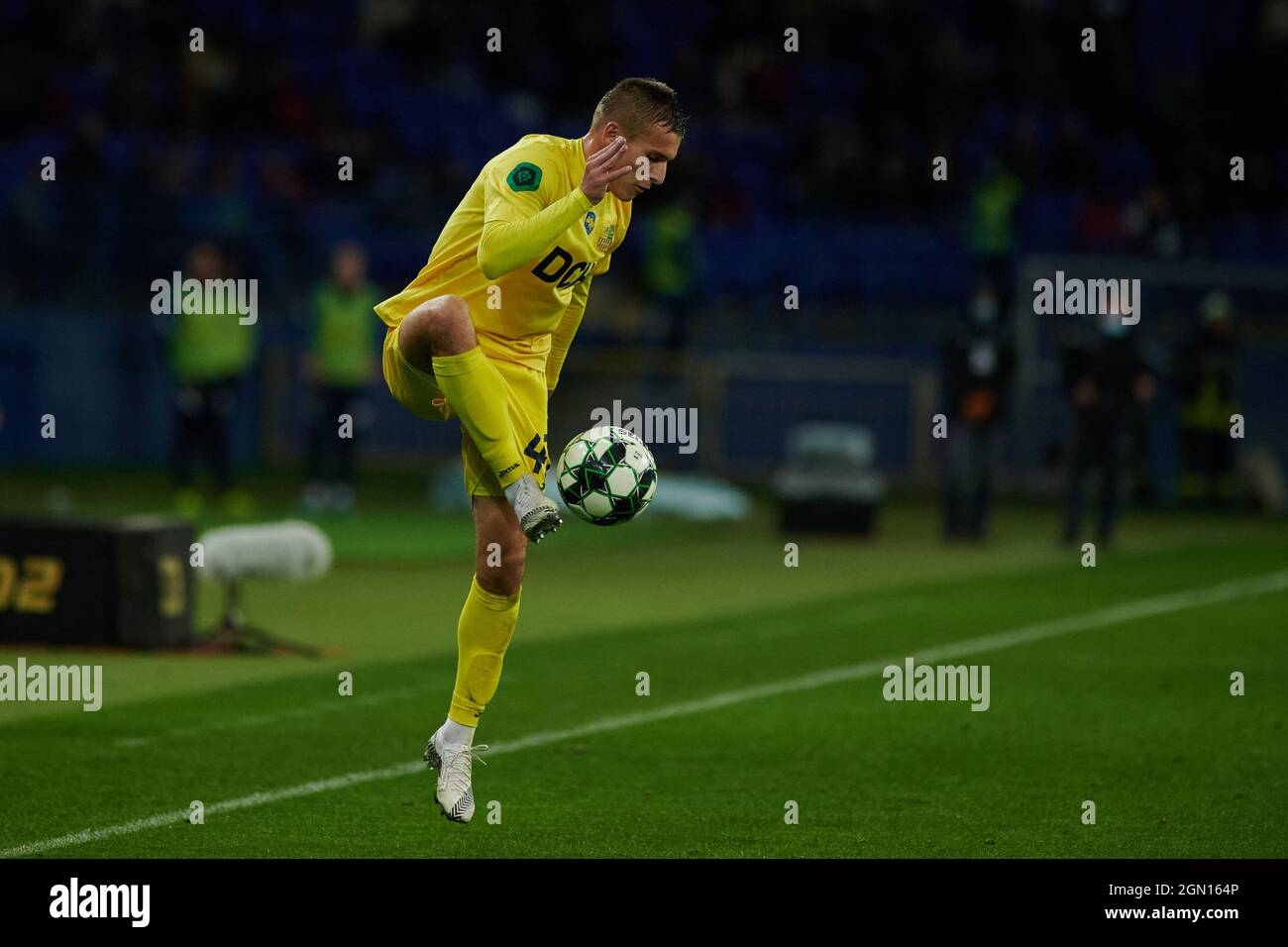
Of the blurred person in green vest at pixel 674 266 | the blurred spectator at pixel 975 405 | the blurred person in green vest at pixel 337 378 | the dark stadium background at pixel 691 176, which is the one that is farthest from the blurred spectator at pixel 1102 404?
the blurred person in green vest at pixel 674 266

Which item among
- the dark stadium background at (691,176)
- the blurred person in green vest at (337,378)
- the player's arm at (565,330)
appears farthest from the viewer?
the dark stadium background at (691,176)

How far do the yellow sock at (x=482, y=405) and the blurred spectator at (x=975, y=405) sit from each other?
40.7 feet

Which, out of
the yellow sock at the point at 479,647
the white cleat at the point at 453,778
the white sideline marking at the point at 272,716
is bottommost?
the white cleat at the point at 453,778

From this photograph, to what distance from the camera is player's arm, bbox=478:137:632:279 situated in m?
6.62

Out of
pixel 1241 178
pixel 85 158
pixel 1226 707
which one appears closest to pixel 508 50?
pixel 85 158

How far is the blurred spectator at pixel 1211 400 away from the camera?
22.9m

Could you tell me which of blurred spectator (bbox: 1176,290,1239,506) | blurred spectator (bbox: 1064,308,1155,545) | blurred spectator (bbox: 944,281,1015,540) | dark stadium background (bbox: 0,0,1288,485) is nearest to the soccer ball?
blurred spectator (bbox: 1064,308,1155,545)

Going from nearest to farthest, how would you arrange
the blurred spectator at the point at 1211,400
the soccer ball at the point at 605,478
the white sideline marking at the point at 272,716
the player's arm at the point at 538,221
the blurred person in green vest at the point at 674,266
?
the player's arm at the point at 538,221
the soccer ball at the point at 605,478
the white sideline marking at the point at 272,716
the blurred spectator at the point at 1211,400
the blurred person in green vest at the point at 674,266

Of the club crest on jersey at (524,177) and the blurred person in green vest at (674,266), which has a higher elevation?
the blurred person in green vest at (674,266)

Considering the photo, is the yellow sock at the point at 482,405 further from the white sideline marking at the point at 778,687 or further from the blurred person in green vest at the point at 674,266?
the blurred person in green vest at the point at 674,266

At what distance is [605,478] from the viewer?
7094 millimetres

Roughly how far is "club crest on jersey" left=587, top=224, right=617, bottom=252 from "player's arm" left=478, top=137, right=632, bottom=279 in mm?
409

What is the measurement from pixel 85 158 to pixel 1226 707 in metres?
18.5

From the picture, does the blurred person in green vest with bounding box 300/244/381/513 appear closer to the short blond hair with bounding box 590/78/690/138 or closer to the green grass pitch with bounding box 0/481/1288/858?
the green grass pitch with bounding box 0/481/1288/858
